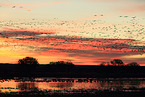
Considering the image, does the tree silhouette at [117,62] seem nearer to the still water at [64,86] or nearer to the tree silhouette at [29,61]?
the tree silhouette at [29,61]

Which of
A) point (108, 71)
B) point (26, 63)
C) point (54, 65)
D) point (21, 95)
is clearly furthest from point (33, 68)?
point (21, 95)

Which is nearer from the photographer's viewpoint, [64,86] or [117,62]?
[64,86]

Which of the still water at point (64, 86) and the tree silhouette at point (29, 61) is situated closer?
the still water at point (64, 86)

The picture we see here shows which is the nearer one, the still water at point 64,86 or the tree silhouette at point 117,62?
the still water at point 64,86

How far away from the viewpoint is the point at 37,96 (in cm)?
4744

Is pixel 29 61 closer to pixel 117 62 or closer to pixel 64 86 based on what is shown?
pixel 117 62

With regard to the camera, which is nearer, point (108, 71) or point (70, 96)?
point (70, 96)

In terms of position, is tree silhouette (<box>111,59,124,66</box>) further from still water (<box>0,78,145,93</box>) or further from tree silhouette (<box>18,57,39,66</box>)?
still water (<box>0,78,145,93</box>)

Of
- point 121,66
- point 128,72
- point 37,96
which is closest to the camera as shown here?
point 37,96

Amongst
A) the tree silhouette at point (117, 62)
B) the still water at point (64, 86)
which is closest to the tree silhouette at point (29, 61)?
the tree silhouette at point (117, 62)

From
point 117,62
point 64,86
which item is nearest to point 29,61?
point 117,62

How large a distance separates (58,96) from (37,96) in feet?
9.56

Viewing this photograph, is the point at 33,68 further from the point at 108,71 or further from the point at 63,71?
the point at 108,71

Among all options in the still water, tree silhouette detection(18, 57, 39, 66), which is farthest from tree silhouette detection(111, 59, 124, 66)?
the still water
